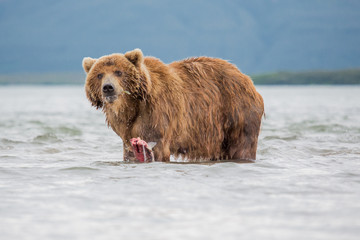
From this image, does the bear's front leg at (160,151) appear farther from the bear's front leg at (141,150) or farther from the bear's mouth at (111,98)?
the bear's mouth at (111,98)

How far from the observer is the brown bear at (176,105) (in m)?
6.87

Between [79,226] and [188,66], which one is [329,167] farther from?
[79,226]

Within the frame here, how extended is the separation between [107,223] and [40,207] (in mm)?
839

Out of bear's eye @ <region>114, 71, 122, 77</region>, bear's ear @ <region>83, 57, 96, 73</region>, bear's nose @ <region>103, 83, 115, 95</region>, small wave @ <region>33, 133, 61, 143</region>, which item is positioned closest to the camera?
bear's nose @ <region>103, 83, 115, 95</region>

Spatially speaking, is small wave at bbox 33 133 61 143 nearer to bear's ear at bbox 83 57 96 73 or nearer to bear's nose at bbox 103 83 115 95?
bear's ear at bbox 83 57 96 73

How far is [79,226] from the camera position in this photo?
14.3ft

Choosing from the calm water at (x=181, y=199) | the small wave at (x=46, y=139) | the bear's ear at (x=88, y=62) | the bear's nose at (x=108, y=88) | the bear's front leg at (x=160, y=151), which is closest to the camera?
the calm water at (x=181, y=199)

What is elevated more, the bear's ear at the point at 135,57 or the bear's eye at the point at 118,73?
the bear's ear at the point at 135,57

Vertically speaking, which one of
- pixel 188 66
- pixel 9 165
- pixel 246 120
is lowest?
pixel 9 165

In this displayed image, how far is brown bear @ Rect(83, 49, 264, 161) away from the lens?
270 inches

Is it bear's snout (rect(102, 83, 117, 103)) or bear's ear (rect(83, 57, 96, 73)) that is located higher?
bear's ear (rect(83, 57, 96, 73))

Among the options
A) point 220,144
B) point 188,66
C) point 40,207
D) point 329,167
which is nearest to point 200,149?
point 220,144

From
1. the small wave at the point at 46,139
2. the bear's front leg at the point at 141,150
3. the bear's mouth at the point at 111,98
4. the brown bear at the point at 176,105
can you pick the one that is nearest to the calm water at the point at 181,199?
the bear's front leg at the point at 141,150

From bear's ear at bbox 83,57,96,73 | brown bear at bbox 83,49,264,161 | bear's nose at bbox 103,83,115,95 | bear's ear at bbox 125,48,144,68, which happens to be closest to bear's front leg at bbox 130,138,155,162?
brown bear at bbox 83,49,264,161
